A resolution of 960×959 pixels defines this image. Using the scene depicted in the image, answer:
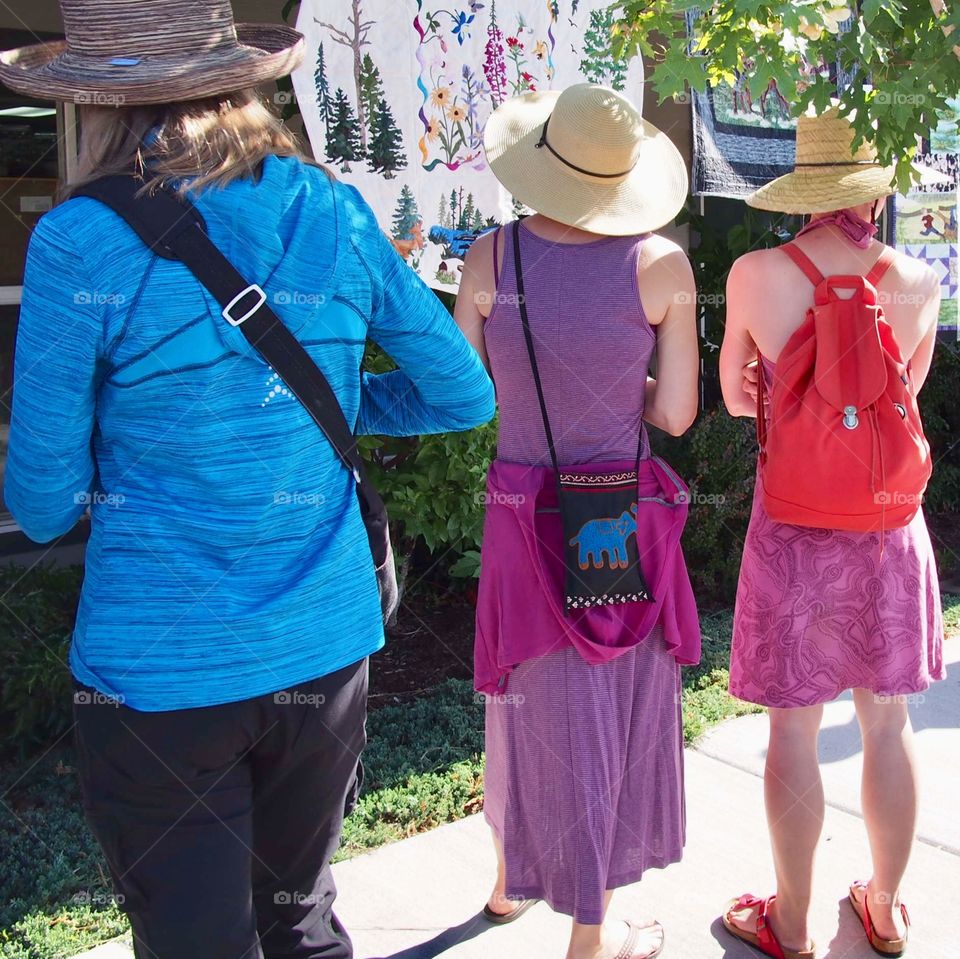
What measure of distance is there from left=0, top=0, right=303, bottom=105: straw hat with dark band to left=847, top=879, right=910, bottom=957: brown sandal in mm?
2533

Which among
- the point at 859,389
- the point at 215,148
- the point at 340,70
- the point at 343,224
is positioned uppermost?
the point at 215,148

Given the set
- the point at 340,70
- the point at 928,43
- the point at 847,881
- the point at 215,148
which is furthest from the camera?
the point at 340,70

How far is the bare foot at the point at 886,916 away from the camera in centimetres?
293

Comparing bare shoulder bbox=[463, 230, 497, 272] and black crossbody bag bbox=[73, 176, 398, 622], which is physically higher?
black crossbody bag bbox=[73, 176, 398, 622]

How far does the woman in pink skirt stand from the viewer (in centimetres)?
266

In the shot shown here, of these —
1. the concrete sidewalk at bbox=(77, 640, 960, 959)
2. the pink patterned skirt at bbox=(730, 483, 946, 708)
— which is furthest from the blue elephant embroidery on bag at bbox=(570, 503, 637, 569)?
the concrete sidewalk at bbox=(77, 640, 960, 959)

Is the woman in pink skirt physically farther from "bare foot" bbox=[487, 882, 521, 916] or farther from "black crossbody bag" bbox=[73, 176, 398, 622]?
"black crossbody bag" bbox=[73, 176, 398, 622]

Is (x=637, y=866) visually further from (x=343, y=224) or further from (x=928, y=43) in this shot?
(x=928, y=43)

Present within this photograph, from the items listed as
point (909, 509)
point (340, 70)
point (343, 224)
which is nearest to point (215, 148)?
point (343, 224)

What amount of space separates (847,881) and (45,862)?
232cm

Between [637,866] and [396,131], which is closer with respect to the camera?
[637,866]

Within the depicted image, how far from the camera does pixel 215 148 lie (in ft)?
5.64

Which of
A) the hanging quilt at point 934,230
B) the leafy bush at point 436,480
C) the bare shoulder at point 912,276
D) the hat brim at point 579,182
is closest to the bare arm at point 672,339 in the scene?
the hat brim at point 579,182

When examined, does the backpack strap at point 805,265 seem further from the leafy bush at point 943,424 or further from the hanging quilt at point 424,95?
the leafy bush at point 943,424
